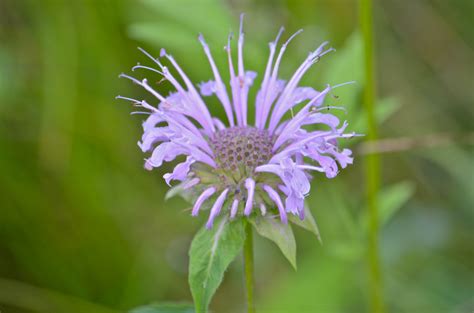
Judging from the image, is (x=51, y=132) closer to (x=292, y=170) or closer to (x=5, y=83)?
(x=5, y=83)

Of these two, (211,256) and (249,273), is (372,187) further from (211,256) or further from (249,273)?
(211,256)

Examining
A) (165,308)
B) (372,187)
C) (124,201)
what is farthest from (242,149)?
(124,201)

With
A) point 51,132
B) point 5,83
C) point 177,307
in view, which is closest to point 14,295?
point 51,132

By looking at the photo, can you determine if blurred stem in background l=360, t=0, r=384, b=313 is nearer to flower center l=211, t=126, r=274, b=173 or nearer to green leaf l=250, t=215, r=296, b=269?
flower center l=211, t=126, r=274, b=173

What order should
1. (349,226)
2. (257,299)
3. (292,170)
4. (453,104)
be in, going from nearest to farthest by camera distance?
(292,170) < (349,226) < (257,299) < (453,104)

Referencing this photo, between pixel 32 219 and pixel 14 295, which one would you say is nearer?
pixel 14 295

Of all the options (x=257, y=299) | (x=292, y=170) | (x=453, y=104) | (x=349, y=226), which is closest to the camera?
(x=292, y=170)
